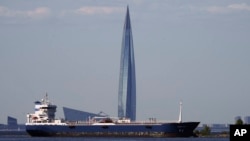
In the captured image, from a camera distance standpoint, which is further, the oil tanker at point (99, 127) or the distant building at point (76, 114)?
the distant building at point (76, 114)

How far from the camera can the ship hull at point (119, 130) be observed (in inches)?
4993

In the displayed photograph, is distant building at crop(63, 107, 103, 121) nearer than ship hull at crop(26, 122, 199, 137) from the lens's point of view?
No

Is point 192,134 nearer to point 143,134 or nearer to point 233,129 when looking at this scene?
point 143,134

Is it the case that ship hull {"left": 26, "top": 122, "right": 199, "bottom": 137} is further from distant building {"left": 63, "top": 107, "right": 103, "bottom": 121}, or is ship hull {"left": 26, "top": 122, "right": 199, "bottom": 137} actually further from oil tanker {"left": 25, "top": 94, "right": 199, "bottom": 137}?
distant building {"left": 63, "top": 107, "right": 103, "bottom": 121}

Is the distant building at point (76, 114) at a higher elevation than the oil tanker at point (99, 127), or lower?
higher

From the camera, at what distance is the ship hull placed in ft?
416

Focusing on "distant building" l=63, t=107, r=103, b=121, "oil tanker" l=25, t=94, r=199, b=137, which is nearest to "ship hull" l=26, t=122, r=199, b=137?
"oil tanker" l=25, t=94, r=199, b=137

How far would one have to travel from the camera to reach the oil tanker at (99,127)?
127250mm

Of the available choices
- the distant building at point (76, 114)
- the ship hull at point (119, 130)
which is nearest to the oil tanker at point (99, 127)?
the ship hull at point (119, 130)

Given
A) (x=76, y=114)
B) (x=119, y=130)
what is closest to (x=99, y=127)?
(x=119, y=130)

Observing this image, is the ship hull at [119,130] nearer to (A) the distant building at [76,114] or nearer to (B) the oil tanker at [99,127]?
(B) the oil tanker at [99,127]

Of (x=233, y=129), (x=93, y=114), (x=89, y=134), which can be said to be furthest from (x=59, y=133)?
(x=233, y=129)

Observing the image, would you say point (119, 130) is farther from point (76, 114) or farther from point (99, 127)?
point (76, 114)

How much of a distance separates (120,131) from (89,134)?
6868 millimetres
